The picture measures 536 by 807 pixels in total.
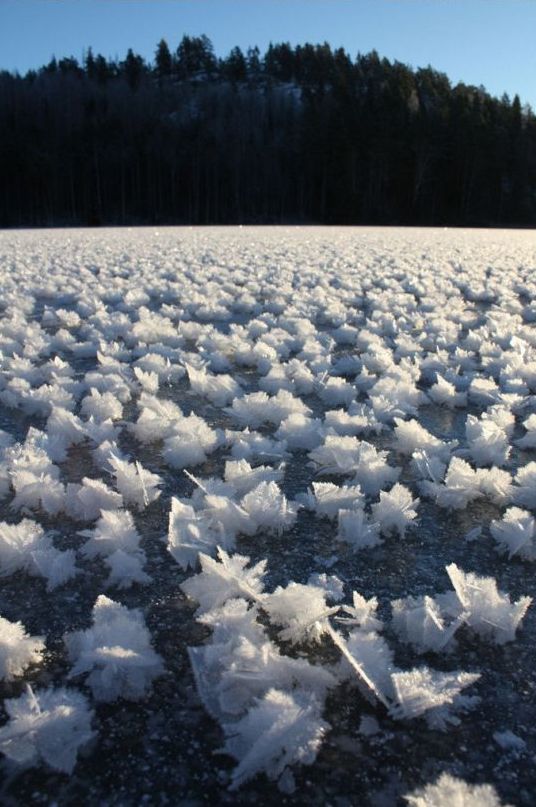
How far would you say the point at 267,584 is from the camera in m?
1.66

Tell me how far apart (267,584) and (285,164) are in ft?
155

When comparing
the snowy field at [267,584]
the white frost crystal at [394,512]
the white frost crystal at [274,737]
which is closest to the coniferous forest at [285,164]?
the snowy field at [267,584]

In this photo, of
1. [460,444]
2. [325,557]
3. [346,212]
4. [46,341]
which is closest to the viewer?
[325,557]

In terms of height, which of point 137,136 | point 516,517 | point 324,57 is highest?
point 324,57

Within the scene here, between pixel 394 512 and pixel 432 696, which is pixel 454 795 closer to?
pixel 432 696

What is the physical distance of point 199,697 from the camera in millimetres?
1237

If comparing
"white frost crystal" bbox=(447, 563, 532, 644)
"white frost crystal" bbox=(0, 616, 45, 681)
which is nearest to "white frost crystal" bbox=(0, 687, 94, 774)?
"white frost crystal" bbox=(0, 616, 45, 681)

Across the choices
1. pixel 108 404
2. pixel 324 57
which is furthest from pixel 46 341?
pixel 324 57

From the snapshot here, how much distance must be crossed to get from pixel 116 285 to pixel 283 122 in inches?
1900

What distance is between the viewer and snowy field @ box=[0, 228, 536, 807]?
1105 millimetres

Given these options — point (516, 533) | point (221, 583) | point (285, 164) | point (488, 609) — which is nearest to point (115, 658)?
point (221, 583)

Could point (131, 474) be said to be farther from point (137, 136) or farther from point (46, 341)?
point (137, 136)

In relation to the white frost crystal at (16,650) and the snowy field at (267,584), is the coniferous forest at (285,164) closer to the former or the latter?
the snowy field at (267,584)

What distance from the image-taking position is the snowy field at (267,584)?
1.11 meters
